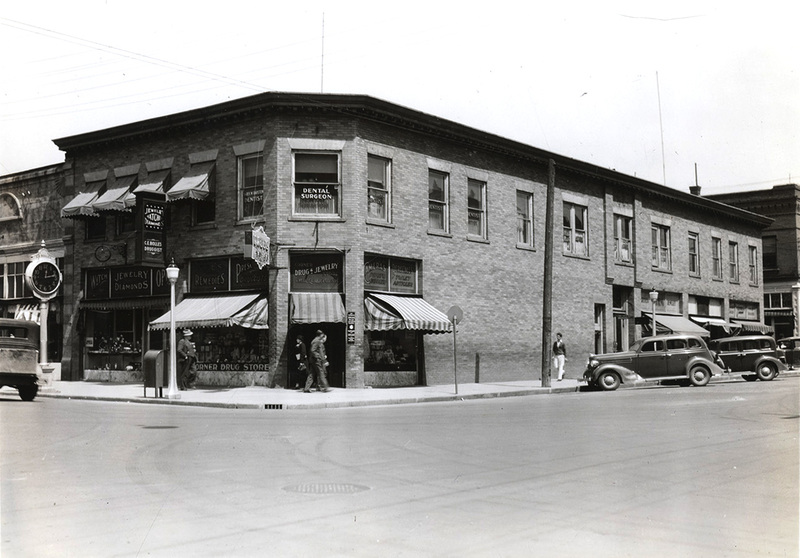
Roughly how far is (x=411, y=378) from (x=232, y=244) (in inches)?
296

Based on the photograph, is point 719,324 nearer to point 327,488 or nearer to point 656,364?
point 656,364

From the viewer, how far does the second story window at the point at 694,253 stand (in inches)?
1783

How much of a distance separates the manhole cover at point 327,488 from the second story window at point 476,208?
23005mm

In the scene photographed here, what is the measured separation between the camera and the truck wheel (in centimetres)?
2127

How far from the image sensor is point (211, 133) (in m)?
28.1

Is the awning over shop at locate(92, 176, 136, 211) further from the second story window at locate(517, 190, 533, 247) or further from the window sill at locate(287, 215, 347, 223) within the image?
the second story window at locate(517, 190, 533, 247)

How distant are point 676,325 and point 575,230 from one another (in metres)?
8.60

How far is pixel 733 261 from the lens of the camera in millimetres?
49594

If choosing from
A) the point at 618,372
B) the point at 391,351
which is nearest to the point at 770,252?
the point at 618,372

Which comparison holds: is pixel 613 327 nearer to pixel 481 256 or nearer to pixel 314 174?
pixel 481 256

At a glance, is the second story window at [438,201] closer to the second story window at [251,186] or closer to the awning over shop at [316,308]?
the awning over shop at [316,308]

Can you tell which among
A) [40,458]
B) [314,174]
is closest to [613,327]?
[314,174]

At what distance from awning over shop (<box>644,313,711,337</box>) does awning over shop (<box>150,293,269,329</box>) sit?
2246cm

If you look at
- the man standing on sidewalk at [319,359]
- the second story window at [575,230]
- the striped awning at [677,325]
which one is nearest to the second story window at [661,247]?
the striped awning at [677,325]
